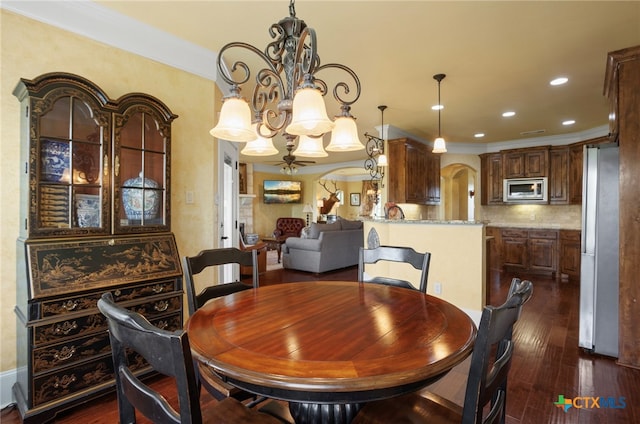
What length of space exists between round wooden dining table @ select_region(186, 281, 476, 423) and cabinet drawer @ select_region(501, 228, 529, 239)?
5.69 metres

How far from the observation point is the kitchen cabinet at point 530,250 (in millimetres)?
5848

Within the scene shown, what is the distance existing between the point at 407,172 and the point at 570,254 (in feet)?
10.8

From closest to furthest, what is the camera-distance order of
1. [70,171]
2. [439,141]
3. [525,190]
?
[70,171]
[439,141]
[525,190]

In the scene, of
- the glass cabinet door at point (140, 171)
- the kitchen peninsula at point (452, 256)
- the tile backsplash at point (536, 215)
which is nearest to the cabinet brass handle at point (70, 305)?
the glass cabinet door at point (140, 171)

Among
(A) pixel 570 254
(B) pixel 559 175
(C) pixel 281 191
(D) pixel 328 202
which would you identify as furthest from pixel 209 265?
Answer: (D) pixel 328 202

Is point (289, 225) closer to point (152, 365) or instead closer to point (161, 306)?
point (161, 306)

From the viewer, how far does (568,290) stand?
4906 millimetres

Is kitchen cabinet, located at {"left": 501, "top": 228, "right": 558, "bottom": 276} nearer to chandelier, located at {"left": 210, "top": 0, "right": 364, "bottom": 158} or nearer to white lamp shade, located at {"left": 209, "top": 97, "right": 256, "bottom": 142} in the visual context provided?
chandelier, located at {"left": 210, "top": 0, "right": 364, "bottom": 158}

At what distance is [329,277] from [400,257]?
379 centimetres

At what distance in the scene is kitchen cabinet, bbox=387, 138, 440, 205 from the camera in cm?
537

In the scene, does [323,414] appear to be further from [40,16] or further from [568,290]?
[568,290]

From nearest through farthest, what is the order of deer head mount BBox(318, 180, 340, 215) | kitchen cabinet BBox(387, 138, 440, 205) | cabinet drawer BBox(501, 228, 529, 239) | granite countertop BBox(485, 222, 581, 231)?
1. kitchen cabinet BBox(387, 138, 440, 205)
2. granite countertop BBox(485, 222, 581, 231)
3. cabinet drawer BBox(501, 228, 529, 239)
4. deer head mount BBox(318, 180, 340, 215)

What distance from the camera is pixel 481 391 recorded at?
2.85 ft

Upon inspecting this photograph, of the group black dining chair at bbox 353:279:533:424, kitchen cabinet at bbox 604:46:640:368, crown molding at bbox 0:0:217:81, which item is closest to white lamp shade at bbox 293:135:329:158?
black dining chair at bbox 353:279:533:424
